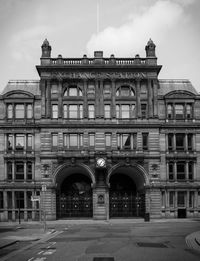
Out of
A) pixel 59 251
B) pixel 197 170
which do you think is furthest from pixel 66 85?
pixel 59 251

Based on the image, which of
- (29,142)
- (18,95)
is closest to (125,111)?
(29,142)

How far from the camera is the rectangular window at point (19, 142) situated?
5803cm

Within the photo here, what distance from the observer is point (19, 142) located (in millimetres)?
58312

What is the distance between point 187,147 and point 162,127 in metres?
4.35

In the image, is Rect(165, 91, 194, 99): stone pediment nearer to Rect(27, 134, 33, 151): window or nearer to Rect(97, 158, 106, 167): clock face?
Rect(97, 158, 106, 167): clock face

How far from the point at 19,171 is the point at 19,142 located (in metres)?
3.89

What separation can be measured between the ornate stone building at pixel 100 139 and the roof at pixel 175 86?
8.94 feet

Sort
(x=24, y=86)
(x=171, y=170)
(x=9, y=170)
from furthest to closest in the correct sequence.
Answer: (x=24, y=86) → (x=171, y=170) → (x=9, y=170)

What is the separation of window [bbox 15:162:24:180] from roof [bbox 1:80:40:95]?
10344mm

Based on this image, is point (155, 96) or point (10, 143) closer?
point (10, 143)

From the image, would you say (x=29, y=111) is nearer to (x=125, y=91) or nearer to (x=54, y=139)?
(x=54, y=139)

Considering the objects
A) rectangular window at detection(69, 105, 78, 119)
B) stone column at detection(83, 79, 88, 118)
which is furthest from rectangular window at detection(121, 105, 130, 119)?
rectangular window at detection(69, 105, 78, 119)

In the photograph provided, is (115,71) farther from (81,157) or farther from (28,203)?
(28,203)

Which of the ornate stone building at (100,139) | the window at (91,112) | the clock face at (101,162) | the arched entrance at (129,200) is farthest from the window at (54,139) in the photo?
the arched entrance at (129,200)
